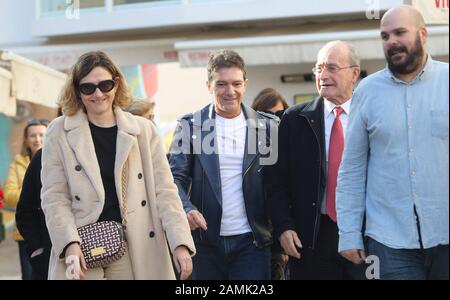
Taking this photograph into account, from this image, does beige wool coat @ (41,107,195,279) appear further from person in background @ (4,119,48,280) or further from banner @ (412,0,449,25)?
person in background @ (4,119,48,280)

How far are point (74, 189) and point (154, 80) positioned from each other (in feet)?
48.3

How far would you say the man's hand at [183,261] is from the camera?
4430 mm

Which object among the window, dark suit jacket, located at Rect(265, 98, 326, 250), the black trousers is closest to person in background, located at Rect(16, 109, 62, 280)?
dark suit jacket, located at Rect(265, 98, 326, 250)

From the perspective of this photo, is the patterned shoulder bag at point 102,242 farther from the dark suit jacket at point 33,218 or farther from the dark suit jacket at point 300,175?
the dark suit jacket at point 300,175

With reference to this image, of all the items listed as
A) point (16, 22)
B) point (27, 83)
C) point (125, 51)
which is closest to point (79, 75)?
point (27, 83)

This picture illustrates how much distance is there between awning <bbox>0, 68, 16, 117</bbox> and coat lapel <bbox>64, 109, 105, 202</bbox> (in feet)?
19.7

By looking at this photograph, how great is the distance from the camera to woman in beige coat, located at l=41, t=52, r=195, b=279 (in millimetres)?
4430

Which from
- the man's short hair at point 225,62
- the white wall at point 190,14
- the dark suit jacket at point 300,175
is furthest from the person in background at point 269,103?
the white wall at point 190,14

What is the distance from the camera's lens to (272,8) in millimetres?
16500

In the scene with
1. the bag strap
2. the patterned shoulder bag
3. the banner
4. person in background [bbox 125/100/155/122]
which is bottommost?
the patterned shoulder bag

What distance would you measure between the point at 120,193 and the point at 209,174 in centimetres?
101

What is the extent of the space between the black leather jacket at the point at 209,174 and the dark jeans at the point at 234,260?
0.18ft

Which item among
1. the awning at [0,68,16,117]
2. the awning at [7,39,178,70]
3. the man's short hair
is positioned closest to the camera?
the man's short hair

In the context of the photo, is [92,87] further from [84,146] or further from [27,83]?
[27,83]
